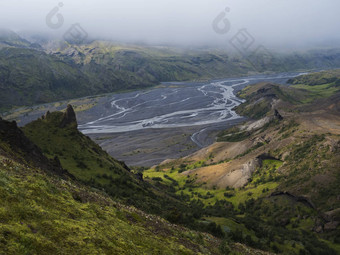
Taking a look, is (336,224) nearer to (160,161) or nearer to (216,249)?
(216,249)

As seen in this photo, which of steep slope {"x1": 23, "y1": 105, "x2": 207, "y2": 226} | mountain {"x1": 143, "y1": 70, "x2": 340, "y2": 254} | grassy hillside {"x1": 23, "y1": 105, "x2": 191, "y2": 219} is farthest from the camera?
grassy hillside {"x1": 23, "y1": 105, "x2": 191, "y2": 219}

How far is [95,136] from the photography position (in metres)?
141

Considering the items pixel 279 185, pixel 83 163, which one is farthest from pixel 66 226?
pixel 279 185

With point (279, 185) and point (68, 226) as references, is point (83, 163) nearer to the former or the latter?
point (68, 226)

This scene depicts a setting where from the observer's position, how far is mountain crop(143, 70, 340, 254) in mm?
30719

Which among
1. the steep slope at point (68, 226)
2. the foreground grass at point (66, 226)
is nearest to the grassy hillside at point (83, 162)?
the steep slope at point (68, 226)

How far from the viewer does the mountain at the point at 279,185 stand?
3072 cm

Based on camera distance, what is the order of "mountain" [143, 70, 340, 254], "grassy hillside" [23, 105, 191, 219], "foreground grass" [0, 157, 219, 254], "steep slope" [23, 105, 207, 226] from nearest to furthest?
"foreground grass" [0, 157, 219, 254] → "mountain" [143, 70, 340, 254] → "steep slope" [23, 105, 207, 226] → "grassy hillside" [23, 105, 191, 219]

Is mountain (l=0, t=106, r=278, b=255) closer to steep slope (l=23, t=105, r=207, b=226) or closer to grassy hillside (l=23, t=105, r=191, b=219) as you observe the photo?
steep slope (l=23, t=105, r=207, b=226)

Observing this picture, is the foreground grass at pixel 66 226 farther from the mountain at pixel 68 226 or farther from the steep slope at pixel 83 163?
the steep slope at pixel 83 163

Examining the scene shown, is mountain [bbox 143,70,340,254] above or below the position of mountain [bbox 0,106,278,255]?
below

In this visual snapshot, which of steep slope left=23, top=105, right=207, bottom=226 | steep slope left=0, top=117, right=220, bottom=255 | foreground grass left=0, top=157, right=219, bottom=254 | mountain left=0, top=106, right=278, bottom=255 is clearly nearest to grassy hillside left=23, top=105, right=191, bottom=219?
steep slope left=23, top=105, right=207, bottom=226

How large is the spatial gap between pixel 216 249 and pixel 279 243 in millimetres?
15100

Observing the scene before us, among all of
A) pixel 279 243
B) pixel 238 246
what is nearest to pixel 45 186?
pixel 238 246
